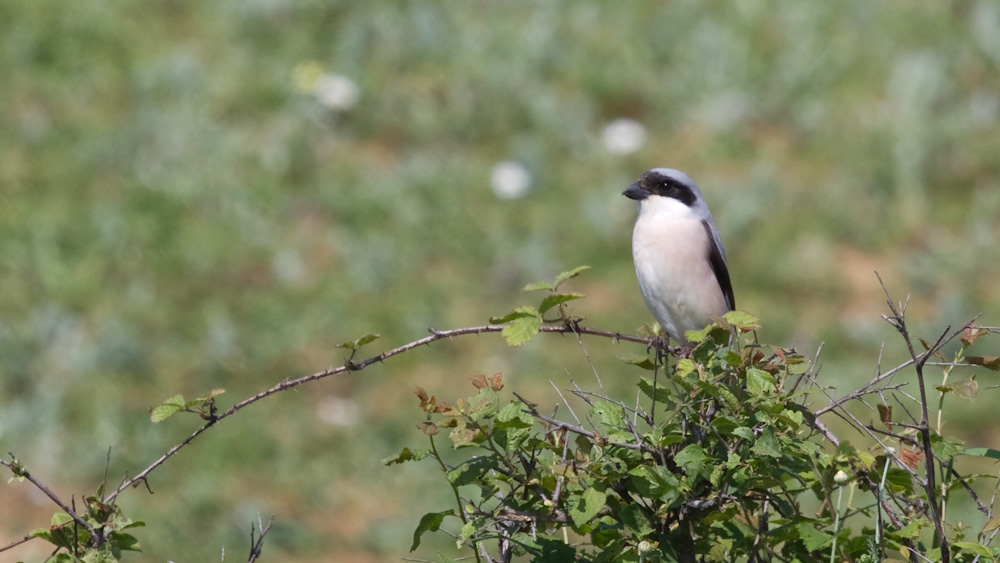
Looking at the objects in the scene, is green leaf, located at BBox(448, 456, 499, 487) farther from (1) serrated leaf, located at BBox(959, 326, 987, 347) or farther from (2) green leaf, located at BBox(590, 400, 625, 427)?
(1) serrated leaf, located at BBox(959, 326, 987, 347)

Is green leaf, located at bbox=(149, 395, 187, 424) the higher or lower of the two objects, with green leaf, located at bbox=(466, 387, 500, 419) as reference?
higher

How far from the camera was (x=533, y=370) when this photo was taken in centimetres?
784

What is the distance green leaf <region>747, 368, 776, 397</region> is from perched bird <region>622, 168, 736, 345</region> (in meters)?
2.48

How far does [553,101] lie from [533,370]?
3210 millimetres

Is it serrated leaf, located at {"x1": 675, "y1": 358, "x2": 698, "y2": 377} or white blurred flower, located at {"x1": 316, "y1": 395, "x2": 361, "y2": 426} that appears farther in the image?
white blurred flower, located at {"x1": 316, "y1": 395, "x2": 361, "y2": 426}

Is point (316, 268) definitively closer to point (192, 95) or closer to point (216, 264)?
point (216, 264)

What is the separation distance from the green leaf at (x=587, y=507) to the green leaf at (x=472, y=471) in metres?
0.19

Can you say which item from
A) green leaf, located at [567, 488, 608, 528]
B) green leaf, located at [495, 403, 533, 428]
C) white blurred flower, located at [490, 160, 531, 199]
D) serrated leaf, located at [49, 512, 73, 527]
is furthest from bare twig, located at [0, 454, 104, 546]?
white blurred flower, located at [490, 160, 531, 199]

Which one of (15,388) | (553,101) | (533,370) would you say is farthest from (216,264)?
(553,101)

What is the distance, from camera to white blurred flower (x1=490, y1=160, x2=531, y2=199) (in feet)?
31.1

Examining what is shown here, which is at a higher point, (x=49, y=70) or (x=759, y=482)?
(x=49, y=70)

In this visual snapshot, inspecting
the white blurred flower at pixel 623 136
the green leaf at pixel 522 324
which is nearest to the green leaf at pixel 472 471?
the green leaf at pixel 522 324

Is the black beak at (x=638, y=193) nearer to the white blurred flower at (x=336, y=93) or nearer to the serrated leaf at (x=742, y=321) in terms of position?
the serrated leaf at (x=742, y=321)

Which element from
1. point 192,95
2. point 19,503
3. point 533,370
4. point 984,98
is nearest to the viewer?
point 19,503
